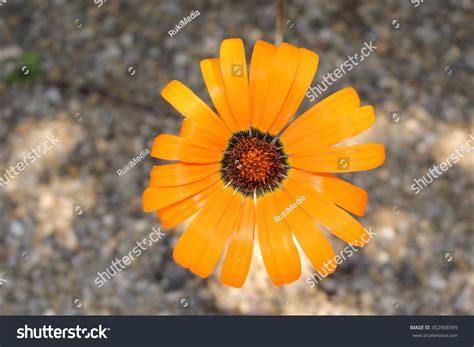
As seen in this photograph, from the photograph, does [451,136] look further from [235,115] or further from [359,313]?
[235,115]

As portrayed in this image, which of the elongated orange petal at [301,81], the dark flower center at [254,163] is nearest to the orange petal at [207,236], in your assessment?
the dark flower center at [254,163]

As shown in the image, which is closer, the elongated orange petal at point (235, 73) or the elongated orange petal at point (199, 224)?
the elongated orange petal at point (235, 73)

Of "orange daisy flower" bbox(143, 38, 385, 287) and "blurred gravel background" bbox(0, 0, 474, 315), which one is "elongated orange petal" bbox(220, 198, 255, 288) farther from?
"blurred gravel background" bbox(0, 0, 474, 315)

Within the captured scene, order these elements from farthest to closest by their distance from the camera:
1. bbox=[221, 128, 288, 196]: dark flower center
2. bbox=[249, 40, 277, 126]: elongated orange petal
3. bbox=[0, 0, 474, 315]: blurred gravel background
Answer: bbox=[0, 0, 474, 315]: blurred gravel background
bbox=[221, 128, 288, 196]: dark flower center
bbox=[249, 40, 277, 126]: elongated orange petal

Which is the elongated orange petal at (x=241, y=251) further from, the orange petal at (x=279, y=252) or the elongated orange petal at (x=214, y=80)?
the elongated orange petal at (x=214, y=80)

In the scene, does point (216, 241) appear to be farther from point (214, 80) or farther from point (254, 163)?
point (214, 80)

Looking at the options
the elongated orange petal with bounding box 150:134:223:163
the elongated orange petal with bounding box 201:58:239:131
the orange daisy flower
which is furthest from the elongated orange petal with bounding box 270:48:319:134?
the elongated orange petal with bounding box 150:134:223:163

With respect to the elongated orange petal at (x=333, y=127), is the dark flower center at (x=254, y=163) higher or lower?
higher
